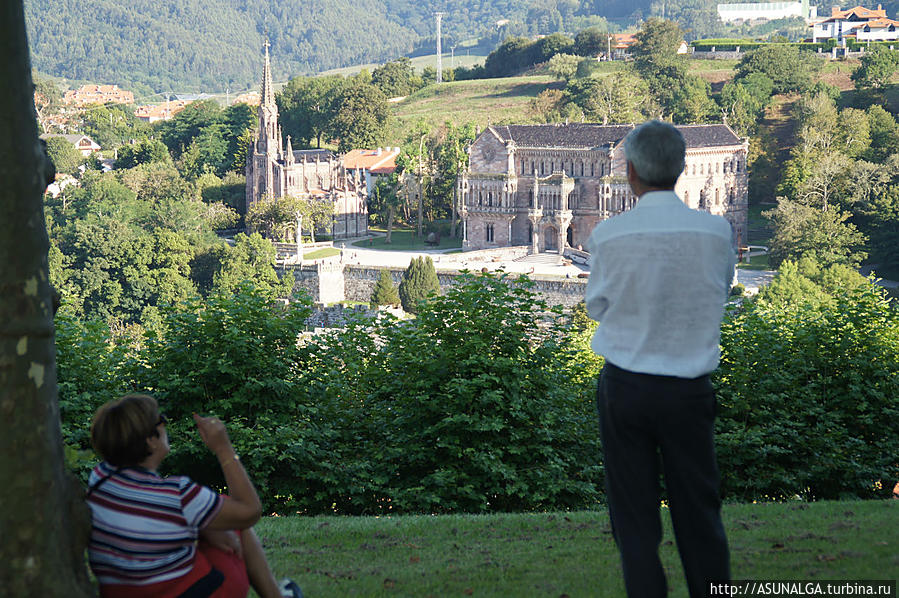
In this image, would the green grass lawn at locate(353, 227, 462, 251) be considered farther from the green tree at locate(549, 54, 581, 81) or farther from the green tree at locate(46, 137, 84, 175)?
the green tree at locate(46, 137, 84, 175)

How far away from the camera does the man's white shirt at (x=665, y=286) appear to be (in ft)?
16.3

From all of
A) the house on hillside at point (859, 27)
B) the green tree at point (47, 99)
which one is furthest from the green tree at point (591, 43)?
the green tree at point (47, 99)

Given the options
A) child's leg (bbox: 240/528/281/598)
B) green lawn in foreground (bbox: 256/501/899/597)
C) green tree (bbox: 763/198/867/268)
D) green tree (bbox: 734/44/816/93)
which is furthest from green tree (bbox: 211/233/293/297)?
child's leg (bbox: 240/528/281/598)

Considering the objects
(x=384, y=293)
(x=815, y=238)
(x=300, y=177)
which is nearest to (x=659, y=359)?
(x=384, y=293)

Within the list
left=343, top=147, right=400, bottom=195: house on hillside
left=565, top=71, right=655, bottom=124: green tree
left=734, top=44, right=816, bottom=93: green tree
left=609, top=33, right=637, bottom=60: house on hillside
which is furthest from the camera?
left=609, top=33, right=637, bottom=60: house on hillside

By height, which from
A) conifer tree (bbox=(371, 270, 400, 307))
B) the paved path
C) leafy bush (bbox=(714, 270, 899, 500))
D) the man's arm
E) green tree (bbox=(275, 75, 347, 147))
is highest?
green tree (bbox=(275, 75, 347, 147))

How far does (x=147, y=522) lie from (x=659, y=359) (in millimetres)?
2502

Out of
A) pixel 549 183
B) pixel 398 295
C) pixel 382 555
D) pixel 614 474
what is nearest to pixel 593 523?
pixel 382 555

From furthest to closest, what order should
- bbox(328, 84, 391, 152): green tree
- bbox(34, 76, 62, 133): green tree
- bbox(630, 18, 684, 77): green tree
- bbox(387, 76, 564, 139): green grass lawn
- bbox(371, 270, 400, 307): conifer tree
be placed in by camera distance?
bbox(34, 76, 62, 133): green tree, bbox(387, 76, 564, 139): green grass lawn, bbox(630, 18, 684, 77): green tree, bbox(328, 84, 391, 152): green tree, bbox(371, 270, 400, 307): conifer tree

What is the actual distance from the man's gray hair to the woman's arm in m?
2.35

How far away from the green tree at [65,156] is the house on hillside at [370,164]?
91.1ft

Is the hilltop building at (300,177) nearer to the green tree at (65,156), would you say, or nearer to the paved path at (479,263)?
the paved path at (479,263)

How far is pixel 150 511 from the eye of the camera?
16.6 ft

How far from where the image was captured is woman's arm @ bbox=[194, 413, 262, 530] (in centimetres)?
511
